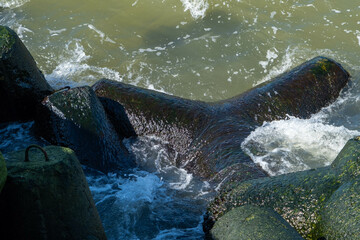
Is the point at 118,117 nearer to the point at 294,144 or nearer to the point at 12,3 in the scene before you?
the point at 294,144

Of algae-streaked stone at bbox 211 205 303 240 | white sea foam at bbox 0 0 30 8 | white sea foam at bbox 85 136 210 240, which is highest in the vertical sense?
white sea foam at bbox 0 0 30 8

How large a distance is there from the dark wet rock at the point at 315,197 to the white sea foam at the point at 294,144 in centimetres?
113

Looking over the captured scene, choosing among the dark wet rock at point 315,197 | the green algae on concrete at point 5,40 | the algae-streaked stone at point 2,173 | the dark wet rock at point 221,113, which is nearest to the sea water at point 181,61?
the dark wet rock at point 221,113

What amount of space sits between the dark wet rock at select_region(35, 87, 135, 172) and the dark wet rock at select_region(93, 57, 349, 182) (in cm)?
56

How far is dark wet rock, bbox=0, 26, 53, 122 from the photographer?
18.5ft

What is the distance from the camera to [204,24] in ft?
31.9

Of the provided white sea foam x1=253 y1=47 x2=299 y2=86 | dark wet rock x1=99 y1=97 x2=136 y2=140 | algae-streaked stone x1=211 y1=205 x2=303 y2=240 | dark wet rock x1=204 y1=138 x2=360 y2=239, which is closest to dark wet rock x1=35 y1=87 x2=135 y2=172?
dark wet rock x1=99 y1=97 x2=136 y2=140

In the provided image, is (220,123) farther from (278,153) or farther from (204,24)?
(204,24)

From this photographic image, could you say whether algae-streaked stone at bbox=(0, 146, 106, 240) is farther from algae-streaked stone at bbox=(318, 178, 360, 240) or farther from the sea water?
algae-streaked stone at bbox=(318, 178, 360, 240)

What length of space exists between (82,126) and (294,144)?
8.98 ft

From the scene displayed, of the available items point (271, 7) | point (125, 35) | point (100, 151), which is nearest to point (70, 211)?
point (100, 151)

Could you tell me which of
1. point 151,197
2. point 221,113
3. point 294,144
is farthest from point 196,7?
point 151,197

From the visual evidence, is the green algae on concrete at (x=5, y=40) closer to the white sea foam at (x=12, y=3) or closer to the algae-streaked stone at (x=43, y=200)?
the algae-streaked stone at (x=43, y=200)

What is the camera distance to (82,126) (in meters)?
5.30
